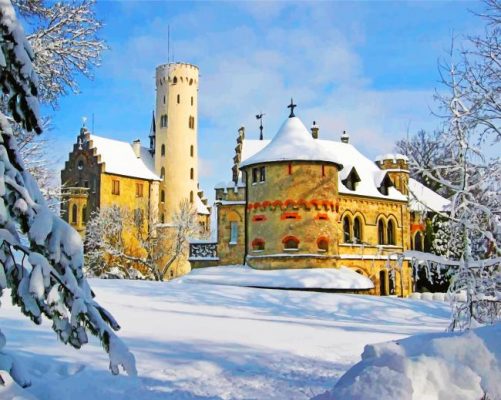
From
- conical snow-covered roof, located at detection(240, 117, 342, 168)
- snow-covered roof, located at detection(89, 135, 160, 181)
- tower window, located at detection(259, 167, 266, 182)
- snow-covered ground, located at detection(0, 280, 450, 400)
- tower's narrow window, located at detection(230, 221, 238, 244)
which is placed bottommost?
snow-covered ground, located at detection(0, 280, 450, 400)

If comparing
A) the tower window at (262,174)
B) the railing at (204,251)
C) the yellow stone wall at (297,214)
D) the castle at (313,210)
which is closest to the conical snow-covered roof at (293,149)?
the castle at (313,210)

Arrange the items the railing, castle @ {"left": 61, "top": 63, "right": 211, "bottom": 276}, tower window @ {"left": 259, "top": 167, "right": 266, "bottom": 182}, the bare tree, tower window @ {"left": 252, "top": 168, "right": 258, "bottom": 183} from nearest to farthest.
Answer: tower window @ {"left": 259, "top": 167, "right": 266, "bottom": 182} < tower window @ {"left": 252, "top": 168, "right": 258, "bottom": 183} < the railing < the bare tree < castle @ {"left": 61, "top": 63, "right": 211, "bottom": 276}

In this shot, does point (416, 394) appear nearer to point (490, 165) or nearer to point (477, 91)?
point (490, 165)

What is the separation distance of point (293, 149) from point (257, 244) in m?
4.99

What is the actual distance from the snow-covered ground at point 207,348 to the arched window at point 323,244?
10.3 m

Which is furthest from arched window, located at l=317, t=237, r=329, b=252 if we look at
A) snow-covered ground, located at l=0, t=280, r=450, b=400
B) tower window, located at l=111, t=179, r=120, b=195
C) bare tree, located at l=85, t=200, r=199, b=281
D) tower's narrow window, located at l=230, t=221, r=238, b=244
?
tower window, located at l=111, t=179, r=120, b=195

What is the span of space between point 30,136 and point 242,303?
314 inches

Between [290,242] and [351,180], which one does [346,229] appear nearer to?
[351,180]

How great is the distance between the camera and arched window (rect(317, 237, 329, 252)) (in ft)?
91.3

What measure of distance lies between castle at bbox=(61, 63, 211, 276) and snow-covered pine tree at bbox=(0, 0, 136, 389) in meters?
45.8

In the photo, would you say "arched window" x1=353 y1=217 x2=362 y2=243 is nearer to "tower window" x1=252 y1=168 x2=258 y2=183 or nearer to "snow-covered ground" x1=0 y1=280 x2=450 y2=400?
"tower window" x1=252 y1=168 x2=258 y2=183

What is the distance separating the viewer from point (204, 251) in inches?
1382

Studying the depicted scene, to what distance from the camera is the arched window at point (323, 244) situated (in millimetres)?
27828

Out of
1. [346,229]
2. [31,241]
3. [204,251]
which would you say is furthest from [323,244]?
[31,241]
